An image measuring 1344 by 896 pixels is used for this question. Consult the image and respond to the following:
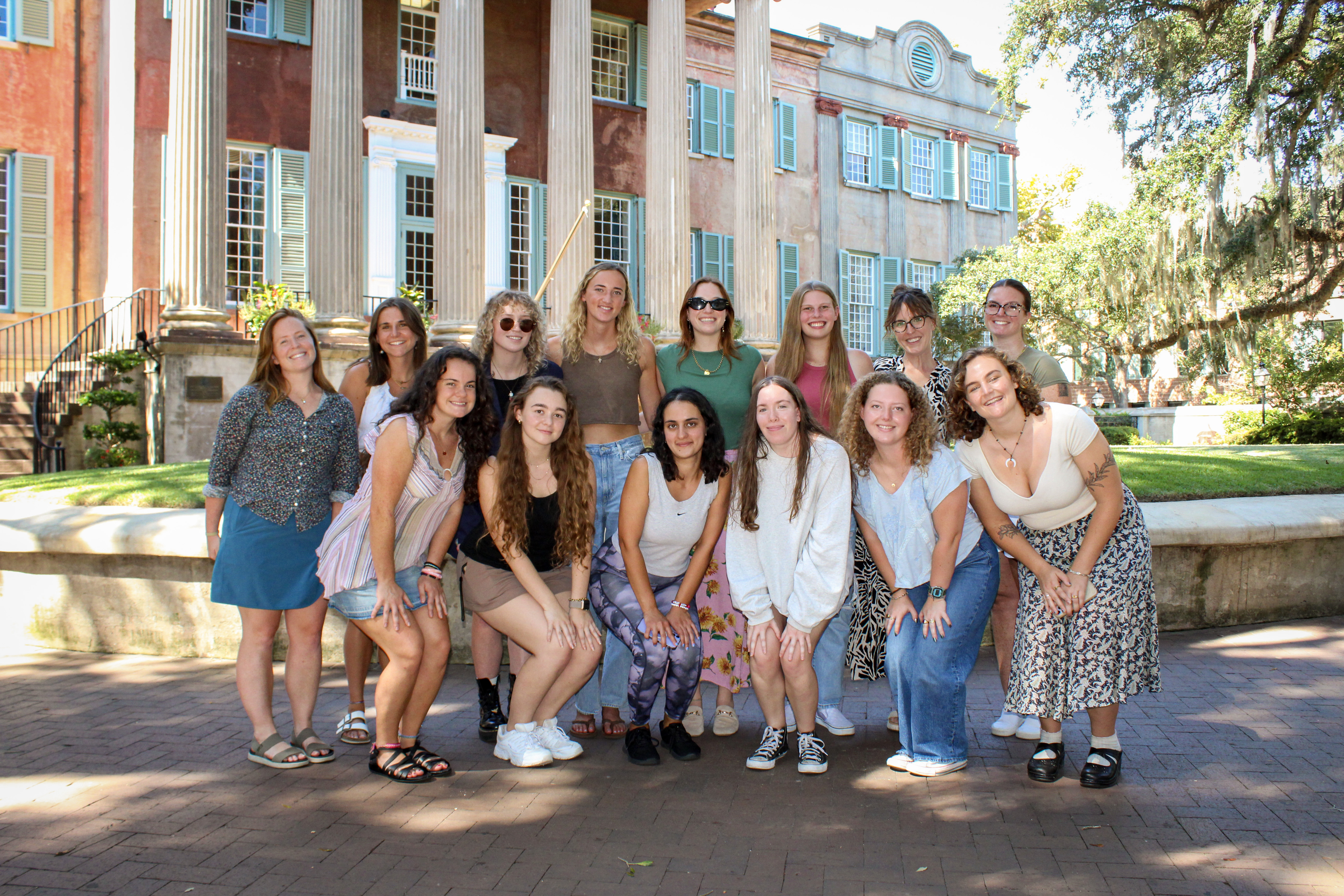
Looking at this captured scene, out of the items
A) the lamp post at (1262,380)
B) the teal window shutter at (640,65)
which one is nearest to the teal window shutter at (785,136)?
the teal window shutter at (640,65)

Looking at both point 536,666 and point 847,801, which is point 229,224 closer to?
point 536,666

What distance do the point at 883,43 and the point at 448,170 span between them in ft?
51.3

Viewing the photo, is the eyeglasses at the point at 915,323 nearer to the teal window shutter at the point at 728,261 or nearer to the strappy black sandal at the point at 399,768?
the strappy black sandal at the point at 399,768

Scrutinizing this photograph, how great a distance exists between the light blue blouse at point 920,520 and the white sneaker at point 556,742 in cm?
160

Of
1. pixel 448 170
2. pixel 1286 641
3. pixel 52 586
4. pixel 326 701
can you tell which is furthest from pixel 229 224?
pixel 1286 641

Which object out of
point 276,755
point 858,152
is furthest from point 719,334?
point 858,152

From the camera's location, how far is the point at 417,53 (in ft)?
63.3

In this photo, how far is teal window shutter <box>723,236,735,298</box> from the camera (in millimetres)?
23234

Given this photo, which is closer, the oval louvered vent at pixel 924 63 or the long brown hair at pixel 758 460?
the long brown hair at pixel 758 460

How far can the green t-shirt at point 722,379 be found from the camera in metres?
5.24

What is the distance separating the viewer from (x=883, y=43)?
26984mm

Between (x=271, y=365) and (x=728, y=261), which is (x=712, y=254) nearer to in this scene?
(x=728, y=261)

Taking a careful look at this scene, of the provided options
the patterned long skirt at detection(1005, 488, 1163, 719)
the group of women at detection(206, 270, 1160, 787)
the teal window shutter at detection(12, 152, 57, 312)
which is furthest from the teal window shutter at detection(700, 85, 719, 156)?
the patterned long skirt at detection(1005, 488, 1163, 719)

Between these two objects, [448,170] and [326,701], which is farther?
[448,170]
